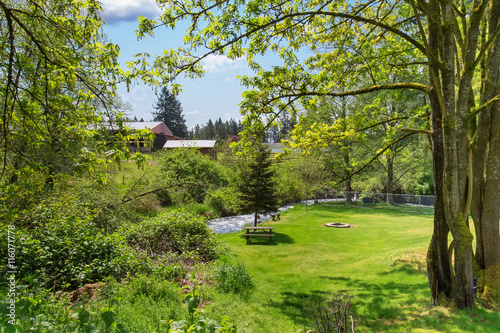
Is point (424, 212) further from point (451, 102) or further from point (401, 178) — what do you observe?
point (451, 102)

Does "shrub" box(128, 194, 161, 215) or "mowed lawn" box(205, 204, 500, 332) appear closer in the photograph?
"mowed lawn" box(205, 204, 500, 332)

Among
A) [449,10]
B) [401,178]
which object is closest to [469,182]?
[449,10]

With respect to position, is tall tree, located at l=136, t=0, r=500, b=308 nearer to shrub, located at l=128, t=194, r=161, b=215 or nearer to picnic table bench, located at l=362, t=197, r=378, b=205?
shrub, located at l=128, t=194, r=161, b=215

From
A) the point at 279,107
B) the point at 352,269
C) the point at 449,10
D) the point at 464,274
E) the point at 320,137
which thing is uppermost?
the point at 449,10

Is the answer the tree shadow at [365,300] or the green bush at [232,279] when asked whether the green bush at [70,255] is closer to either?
the green bush at [232,279]

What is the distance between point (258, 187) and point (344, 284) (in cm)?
781

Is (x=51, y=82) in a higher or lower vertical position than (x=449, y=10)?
lower

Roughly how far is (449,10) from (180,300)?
6.55 meters

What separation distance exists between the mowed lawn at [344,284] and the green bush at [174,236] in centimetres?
147

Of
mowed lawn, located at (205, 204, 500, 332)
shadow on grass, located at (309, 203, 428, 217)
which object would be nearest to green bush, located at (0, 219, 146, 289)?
mowed lawn, located at (205, 204, 500, 332)

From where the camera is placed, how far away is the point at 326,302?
5.81 m

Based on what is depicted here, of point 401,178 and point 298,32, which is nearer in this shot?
point 298,32

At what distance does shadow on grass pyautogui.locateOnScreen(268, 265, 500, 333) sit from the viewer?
419 centimetres

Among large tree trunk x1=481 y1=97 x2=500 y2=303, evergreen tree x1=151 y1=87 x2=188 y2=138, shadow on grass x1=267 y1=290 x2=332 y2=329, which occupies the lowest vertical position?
shadow on grass x1=267 y1=290 x2=332 y2=329
